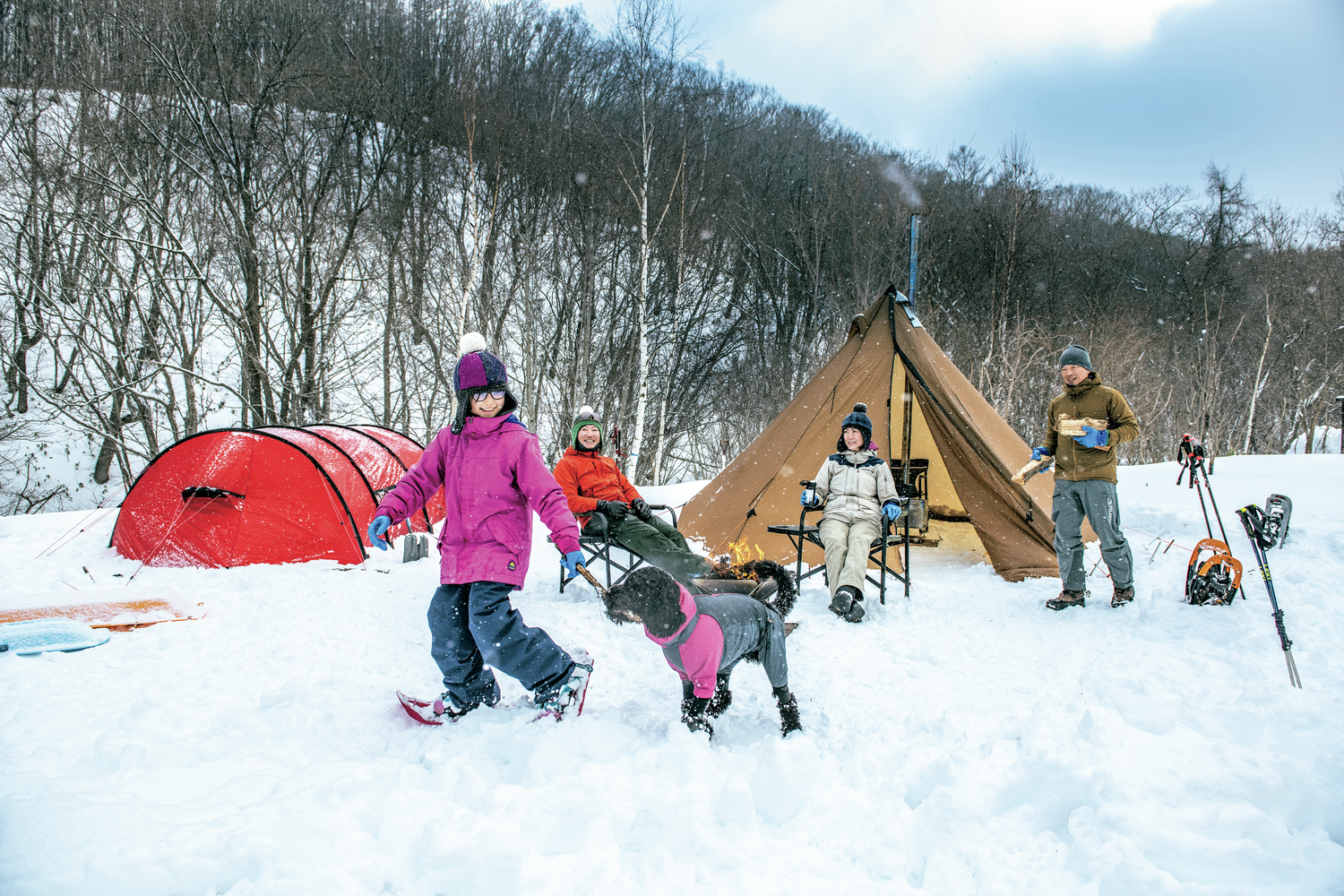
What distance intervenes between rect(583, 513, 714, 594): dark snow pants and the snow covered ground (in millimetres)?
795

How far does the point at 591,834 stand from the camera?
1.73 meters

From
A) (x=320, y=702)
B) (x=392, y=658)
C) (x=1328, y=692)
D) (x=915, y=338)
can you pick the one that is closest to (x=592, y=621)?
(x=392, y=658)

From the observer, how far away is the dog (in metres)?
2.07

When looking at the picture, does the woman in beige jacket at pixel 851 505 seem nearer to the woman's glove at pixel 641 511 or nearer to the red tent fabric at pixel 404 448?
the woman's glove at pixel 641 511

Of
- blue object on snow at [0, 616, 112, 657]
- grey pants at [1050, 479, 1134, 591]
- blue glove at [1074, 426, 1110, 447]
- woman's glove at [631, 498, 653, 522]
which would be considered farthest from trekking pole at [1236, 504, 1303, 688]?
blue object on snow at [0, 616, 112, 657]

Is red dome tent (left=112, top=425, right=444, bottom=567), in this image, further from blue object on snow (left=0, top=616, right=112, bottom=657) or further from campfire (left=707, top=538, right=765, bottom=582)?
campfire (left=707, top=538, right=765, bottom=582)

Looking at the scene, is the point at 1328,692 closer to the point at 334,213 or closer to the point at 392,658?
the point at 392,658

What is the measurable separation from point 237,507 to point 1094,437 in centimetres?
614

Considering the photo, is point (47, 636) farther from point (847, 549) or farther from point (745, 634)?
point (847, 549)

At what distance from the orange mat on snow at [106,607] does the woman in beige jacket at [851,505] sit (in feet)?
12.9

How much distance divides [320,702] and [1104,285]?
23478 millimetres

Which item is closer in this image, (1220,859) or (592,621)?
(1220,859)

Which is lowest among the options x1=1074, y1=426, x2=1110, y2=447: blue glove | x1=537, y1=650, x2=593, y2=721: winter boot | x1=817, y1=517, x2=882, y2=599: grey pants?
x1=537, y1=650, x2=593, y2=721: winter boot

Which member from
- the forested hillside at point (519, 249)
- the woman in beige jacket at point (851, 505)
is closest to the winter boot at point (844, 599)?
the woman in beige jacket at point (851, 505)
